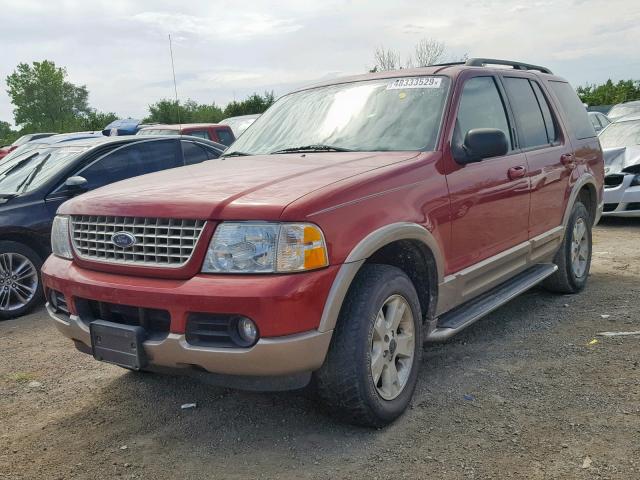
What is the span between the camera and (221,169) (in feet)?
12.3

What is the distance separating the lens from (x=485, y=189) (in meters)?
3.96

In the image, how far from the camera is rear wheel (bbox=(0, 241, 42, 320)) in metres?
5.80

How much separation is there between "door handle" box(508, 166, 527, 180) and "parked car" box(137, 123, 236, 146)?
7.56 m

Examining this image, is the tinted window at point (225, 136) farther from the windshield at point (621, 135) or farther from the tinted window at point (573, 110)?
the tinted window at point (573, 110)

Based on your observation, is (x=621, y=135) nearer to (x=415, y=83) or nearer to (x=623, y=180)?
(x=623, y=180)

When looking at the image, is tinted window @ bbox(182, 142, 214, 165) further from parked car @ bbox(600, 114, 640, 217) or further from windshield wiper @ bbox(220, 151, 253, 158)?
parked car @ bbox(600, 114, 640, 217)

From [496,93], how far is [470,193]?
43.4 inches

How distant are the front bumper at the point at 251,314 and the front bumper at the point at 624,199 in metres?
7.20

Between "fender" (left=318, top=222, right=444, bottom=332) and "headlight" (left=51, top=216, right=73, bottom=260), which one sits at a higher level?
"headlight" (left=51, top=216, right=73, bottom=260)

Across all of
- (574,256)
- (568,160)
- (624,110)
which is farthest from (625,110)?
(568,160)

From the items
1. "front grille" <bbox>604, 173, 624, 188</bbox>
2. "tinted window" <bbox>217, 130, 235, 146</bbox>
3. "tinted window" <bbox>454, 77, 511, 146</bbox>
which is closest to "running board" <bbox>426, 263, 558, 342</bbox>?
"tinted window" <bbox>454, 77, 511, 146</bbox>

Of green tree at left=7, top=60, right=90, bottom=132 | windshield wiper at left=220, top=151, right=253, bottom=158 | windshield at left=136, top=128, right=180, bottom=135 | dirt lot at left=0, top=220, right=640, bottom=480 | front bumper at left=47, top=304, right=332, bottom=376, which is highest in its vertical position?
green tree at left=7, top=60, right=90, bottom=132

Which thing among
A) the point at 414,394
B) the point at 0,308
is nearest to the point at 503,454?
the point at 414,394

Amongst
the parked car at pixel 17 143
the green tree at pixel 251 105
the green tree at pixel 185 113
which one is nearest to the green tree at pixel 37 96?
the green tree at pixel 185 113
